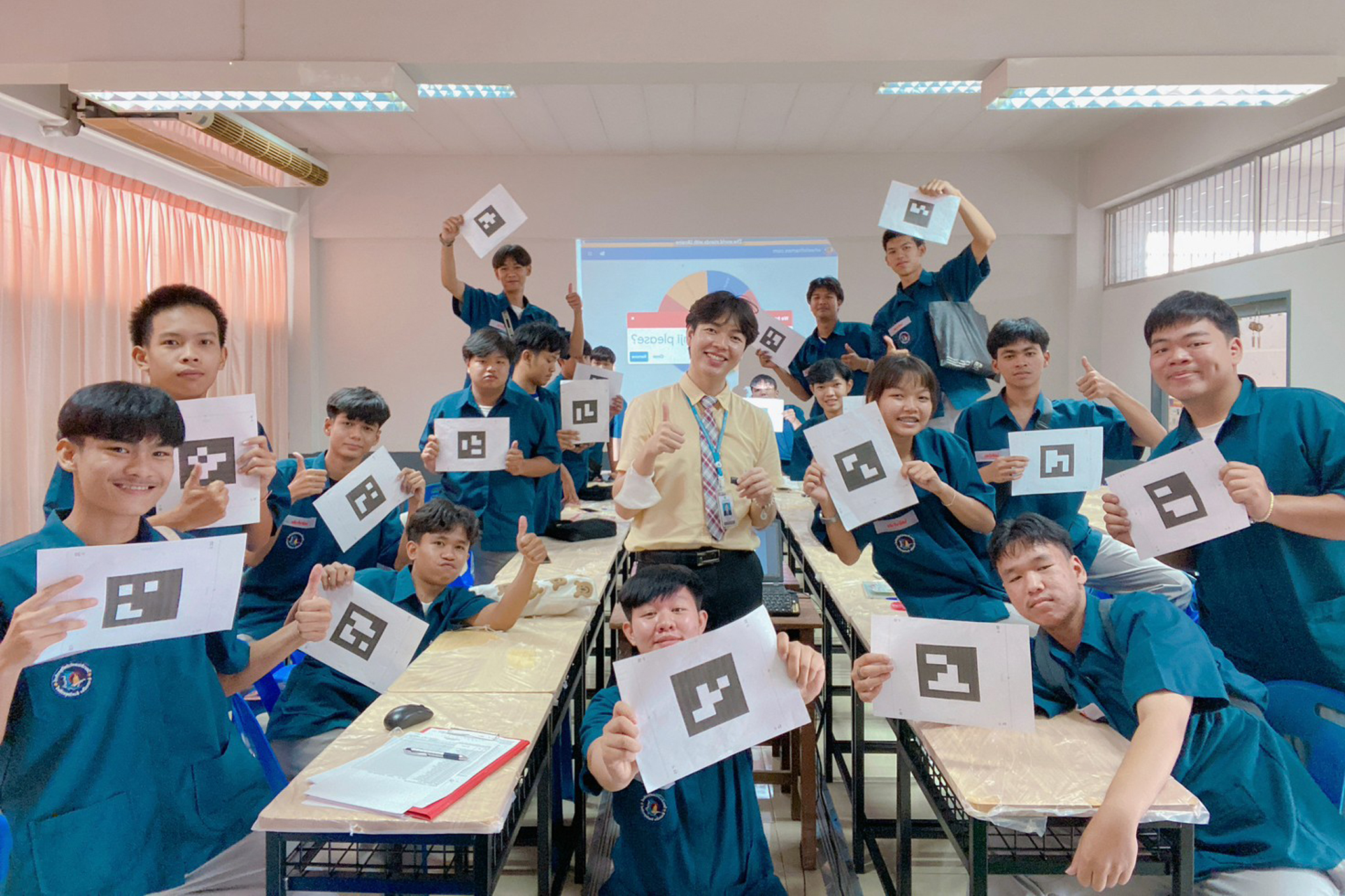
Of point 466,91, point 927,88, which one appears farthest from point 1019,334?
point 466,91

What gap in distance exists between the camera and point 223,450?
1.99m

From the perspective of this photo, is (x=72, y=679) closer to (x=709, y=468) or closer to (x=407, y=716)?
(x=407, y=716)

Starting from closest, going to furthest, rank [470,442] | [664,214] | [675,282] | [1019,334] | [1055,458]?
[1055,458] < [1019,334] < [470,442] < [664,214] < [675,282]

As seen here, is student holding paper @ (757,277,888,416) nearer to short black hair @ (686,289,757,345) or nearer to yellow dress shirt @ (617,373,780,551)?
yellow dress shirt @ (617,373,780,551)

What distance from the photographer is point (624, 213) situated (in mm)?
7129

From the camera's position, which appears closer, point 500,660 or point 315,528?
point 500,660

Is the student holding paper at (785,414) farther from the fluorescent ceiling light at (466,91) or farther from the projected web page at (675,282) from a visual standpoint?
the fluorescent ceiling light at (466,91)

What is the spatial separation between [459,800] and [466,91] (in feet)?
14.0

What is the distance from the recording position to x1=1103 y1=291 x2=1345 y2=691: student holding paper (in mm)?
1773

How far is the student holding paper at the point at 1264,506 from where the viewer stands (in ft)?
5.82

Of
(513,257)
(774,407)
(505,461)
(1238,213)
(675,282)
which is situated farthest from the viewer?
(675,282)

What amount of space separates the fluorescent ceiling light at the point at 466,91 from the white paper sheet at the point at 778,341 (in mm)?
1793

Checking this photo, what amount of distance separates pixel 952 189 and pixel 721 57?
1.07 metres

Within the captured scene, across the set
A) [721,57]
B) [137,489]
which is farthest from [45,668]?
[721,57]
